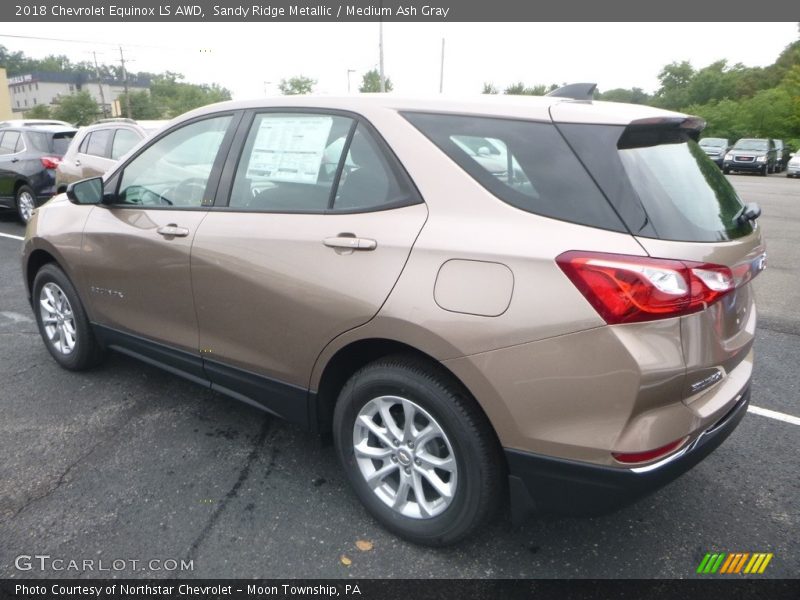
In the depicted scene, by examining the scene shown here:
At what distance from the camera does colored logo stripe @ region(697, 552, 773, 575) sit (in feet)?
7.59

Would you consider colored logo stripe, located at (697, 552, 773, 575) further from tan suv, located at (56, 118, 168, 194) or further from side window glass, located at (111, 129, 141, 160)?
side window glass, located at (111, 129, 141, 160)

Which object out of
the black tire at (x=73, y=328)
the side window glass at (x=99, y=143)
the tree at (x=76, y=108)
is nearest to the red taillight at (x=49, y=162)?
the side window glass at (x=99, y=143)

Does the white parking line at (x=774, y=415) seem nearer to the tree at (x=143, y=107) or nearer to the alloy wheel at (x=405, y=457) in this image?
the alloy wheel at (x=405, y=457)

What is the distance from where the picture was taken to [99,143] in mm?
8570

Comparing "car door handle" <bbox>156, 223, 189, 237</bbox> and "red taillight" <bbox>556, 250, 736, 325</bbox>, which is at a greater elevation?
"red taillight" <bbox>556, 250, 736, 325</bbox>

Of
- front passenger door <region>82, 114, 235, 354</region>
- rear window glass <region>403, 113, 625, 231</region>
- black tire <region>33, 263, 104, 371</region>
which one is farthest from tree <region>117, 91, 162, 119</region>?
rear window glass <region>403, 113, 625, 231</region>

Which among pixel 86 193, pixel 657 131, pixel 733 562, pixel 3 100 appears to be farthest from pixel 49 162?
pixel 3 100

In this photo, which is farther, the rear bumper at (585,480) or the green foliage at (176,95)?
the green foliage at (176,95)

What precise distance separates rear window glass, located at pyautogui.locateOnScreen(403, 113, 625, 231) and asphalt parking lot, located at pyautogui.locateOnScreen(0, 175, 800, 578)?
1.36m

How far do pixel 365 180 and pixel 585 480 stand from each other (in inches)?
54.7

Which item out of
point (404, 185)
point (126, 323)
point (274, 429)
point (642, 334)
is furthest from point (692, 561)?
point (126, 323)

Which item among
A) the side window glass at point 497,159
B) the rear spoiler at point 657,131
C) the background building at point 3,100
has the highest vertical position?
the rear spoiler at point 657,131

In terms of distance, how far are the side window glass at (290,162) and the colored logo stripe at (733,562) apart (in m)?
2.07

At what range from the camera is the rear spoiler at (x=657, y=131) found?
2.06 m
